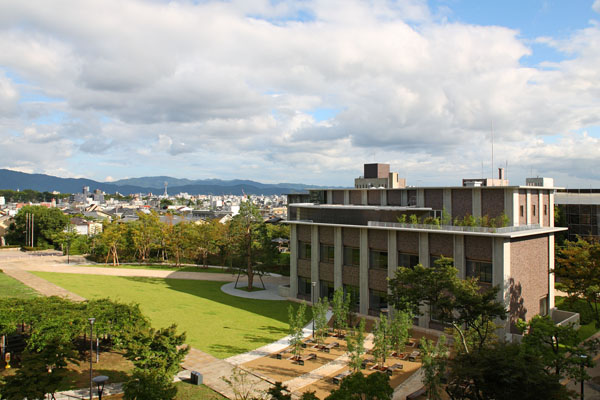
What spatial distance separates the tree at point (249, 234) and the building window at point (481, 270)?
896 inches

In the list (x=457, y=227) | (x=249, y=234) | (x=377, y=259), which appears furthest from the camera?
(x=249, y=234)

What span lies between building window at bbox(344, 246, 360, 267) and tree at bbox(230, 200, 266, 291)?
1143 centimetres

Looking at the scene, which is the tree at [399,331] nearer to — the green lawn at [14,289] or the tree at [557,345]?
A: the tree at [557,345]

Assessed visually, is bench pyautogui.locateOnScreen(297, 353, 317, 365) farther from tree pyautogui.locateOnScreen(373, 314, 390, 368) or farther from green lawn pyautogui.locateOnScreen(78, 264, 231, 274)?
green lawn pyautogui.locateOnScreen(78, 264, 231, 274)

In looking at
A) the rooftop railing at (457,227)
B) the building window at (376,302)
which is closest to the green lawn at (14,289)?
the building window at (376,302)

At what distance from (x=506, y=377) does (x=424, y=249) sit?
1898 cm

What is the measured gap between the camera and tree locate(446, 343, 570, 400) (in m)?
13.5

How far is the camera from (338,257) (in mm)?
38312

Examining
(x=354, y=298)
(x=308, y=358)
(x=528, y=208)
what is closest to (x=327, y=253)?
(x=354, y=298)

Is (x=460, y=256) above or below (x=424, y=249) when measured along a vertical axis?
below

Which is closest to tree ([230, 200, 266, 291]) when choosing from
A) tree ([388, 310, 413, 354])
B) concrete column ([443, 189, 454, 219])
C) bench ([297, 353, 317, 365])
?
concrete column ([443, 189, 454, 219])

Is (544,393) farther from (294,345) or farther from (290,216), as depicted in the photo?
(290,216)

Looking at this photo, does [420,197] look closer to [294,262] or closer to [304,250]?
[304,250]

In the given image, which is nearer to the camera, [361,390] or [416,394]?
[361,390]
